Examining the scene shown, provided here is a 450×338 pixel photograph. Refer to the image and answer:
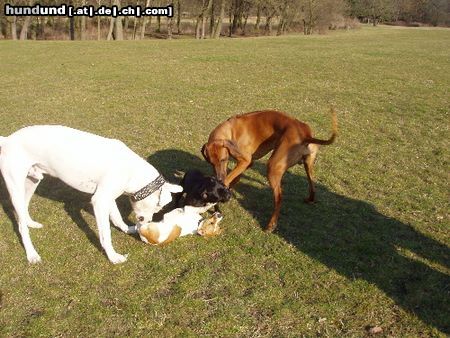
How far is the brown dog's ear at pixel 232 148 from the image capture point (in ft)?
17.3

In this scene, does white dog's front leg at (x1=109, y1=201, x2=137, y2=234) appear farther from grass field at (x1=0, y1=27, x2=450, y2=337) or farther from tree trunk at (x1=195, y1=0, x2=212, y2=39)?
tree trunk at (x1=195, y1=0, x2=212, y2=39)

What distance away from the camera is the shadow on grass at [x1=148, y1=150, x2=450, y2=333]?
3949 mm

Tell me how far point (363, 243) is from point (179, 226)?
2.01 meters

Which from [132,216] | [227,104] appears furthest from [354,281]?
[227,104]

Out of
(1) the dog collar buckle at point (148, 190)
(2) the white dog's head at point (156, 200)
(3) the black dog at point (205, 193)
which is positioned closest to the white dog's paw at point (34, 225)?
(2) the white dog's head at point (156, 200)

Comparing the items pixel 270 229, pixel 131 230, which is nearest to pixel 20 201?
pixel 131 230

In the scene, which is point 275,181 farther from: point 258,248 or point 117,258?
point 117,258

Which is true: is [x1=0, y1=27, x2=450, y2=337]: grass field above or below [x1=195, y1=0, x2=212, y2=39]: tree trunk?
below

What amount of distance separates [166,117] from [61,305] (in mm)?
6045

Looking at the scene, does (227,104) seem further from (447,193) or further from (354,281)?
(354,281)

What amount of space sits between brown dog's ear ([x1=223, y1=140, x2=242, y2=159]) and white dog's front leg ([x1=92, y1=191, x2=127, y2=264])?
1675 mm

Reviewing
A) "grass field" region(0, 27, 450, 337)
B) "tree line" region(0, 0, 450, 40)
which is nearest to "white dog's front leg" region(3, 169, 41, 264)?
"grass field" region(0, 27, 450, 337)

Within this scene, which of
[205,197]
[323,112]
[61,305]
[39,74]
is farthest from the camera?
[39,74]

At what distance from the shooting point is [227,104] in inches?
422
